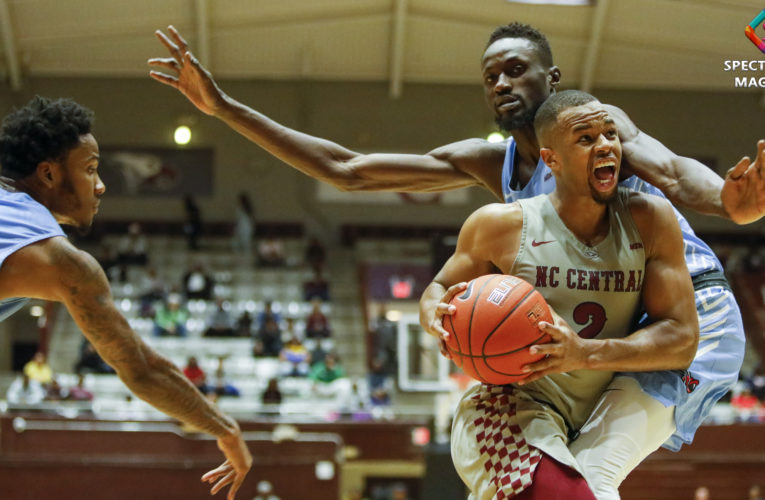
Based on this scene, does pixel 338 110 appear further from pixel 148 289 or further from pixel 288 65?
pixel 148 289

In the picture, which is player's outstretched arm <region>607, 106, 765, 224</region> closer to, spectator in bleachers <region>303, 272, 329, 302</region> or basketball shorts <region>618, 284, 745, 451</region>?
basketball shorts <region>618, 284, 745, 451</region>

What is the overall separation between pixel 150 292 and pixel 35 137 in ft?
48.4

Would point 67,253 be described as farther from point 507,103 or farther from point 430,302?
point 507,103

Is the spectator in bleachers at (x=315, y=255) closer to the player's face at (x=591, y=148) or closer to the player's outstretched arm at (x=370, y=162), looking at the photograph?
the player's outstretched arm at (x=370, y=162)

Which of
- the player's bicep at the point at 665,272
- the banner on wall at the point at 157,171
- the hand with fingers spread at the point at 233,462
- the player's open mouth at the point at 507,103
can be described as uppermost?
the player's open mouth at the point at 507,103

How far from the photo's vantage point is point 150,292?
17766 mm

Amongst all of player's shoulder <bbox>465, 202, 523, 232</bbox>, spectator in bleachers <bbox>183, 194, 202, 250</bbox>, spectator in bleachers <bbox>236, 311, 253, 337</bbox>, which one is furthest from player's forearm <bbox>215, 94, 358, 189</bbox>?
spectator in bleachers <bbox>183, 194, 202, 250</bbox>

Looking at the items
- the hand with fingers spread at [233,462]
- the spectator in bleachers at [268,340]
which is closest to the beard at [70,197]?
the hand with fingers spread at [233,462]

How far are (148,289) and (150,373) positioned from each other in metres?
14.9

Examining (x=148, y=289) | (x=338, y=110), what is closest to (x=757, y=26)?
(x=338, y=110)

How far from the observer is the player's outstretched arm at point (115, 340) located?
3090 millimetres

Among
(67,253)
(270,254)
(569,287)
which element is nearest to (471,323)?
(569,287)

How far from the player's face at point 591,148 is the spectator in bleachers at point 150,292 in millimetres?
14990

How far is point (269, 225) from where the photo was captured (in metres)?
21.2
